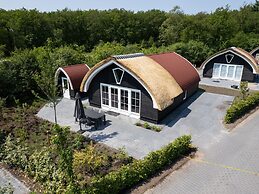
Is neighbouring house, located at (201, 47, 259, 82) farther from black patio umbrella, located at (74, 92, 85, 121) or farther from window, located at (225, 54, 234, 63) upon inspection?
black patio umbrella, located at (74, 92, 85, 121)

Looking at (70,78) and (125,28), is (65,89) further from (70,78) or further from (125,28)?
(125,28)

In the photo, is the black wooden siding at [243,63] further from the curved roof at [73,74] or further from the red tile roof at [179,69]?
the curved roof at [73,74]

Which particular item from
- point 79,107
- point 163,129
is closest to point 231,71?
point 163,129

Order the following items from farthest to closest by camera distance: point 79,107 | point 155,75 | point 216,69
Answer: point 216,69, point 155,75, point 79,107

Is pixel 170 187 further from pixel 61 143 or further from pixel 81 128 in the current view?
pixel 81 128

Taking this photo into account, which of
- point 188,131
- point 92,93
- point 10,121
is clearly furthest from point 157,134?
point 10,121

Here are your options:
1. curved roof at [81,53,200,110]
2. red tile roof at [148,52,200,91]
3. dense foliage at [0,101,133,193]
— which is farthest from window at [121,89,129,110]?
dense foliage at [0,101,133,193]
